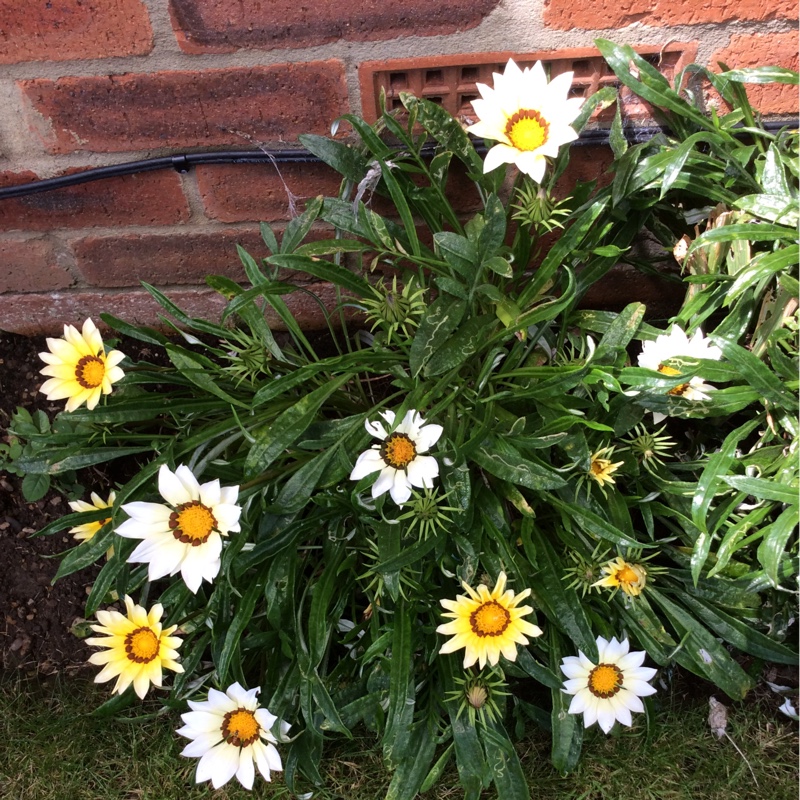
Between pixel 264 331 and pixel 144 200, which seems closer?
pixel 264 331

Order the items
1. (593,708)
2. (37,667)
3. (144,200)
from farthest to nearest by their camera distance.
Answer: (37,667) → (144,200) → (593,708)

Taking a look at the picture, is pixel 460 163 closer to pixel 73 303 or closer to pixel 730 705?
pixel 73 303

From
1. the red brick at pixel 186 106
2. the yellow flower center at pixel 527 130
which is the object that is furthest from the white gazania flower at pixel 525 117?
the red brick at pixel 186 106

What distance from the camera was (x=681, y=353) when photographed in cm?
87

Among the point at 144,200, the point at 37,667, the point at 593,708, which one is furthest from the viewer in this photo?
the point at 37,667

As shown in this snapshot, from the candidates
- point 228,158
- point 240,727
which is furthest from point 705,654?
point 228,158

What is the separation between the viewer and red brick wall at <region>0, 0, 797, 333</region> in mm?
864

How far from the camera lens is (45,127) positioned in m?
0.95

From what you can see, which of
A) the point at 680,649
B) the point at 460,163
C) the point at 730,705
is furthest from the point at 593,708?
the point at 460,163

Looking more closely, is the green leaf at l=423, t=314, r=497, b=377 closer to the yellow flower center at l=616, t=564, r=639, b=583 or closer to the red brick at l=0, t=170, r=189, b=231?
the yellow flower center at l=616, t=564, r=639, b=583

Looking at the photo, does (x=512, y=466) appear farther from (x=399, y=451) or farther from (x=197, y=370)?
(x=197, y=370)

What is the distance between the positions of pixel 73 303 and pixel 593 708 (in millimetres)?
1012

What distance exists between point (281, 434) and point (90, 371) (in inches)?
9.6

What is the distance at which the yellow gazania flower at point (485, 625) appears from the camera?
0.82 meters
